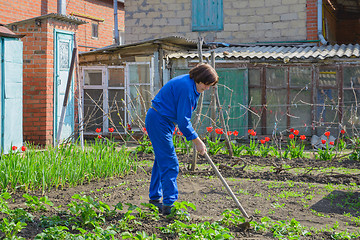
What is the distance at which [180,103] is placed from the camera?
4414 millimetres

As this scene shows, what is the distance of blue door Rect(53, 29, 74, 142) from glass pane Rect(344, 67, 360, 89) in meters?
7.18

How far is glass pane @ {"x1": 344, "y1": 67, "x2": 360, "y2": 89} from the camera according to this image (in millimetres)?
12055

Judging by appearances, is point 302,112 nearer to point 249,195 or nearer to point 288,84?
point 288,84

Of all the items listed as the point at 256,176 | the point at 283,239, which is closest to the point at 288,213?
the point at 283,239

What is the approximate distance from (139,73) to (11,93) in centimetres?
464

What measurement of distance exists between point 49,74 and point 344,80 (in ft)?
24.8

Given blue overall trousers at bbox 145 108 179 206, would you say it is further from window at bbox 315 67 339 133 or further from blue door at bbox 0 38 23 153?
window at bbox 315 67 339 133

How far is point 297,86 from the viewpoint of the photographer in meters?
12.5

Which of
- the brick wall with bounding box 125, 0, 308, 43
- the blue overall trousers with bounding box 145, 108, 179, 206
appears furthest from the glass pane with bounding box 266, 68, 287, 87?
the blue overall trousers with bounding box 145, 108, 179, 206

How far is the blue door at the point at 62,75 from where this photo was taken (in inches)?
432

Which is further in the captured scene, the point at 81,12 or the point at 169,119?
the point at 81,12

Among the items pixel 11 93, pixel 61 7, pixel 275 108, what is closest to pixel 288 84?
pixel 275 108

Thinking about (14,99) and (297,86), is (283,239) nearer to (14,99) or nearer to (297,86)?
(14,99)

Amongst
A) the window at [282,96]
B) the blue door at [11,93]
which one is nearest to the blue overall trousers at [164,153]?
the blue door at [11,93]
